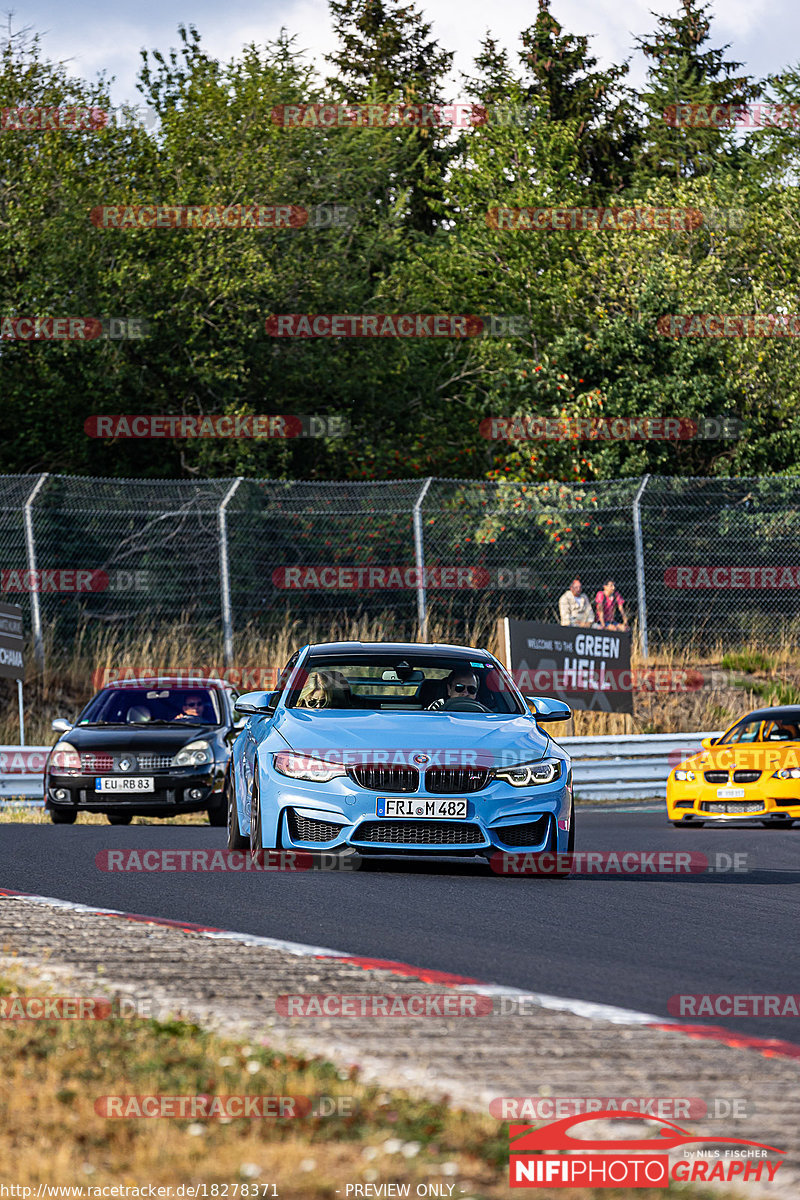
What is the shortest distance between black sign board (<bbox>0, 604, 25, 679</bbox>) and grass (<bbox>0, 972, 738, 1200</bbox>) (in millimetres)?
17430

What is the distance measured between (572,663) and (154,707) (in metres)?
8.02

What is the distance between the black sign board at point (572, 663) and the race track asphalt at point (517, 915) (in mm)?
10357

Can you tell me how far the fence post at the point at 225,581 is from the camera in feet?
78.4

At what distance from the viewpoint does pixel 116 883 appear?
10.1m

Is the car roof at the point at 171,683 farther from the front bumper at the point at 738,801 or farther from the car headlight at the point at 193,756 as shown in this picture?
the front bumper at the point at 738,801

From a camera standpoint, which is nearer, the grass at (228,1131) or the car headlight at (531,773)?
the grass at (228,1131)

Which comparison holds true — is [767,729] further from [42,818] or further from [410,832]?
[410,832]

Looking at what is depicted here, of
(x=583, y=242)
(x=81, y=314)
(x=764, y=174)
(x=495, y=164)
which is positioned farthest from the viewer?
(x=764, y=174)

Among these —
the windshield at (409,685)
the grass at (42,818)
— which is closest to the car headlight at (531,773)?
the windshield at (409,685)

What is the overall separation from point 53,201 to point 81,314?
2.52 metres

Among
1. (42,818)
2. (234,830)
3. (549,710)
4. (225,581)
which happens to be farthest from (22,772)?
(549,710)

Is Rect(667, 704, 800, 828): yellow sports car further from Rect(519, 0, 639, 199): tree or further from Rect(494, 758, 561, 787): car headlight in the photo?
Rect(519, 0, 639, 199): tree

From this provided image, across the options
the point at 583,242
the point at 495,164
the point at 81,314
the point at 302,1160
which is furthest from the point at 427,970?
the point at 495,164

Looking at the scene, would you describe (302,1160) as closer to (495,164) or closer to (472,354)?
(472,354)
